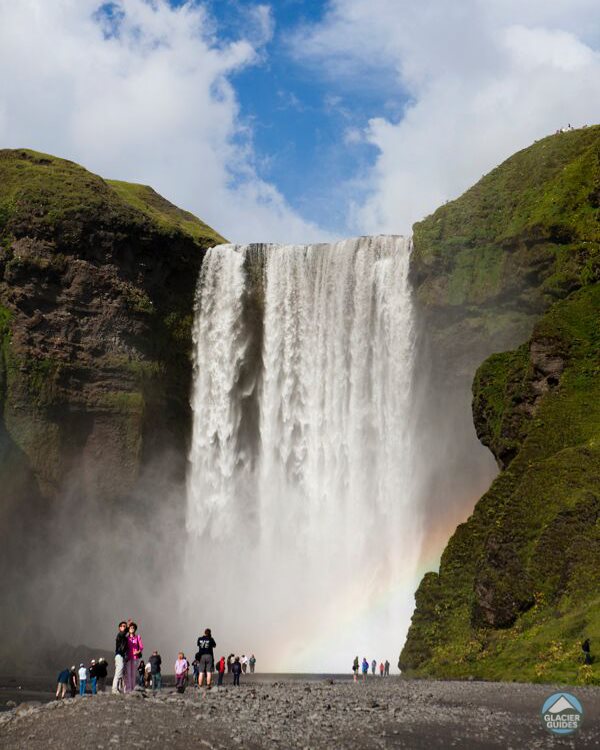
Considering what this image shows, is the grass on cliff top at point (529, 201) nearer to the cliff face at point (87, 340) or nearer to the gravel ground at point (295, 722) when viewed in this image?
the cliff face at point (87, 340)

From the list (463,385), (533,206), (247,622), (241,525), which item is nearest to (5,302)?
(241,525)

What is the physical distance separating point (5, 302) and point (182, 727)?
5333 cm

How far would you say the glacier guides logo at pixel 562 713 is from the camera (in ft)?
69.8

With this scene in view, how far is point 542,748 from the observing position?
19.0 m

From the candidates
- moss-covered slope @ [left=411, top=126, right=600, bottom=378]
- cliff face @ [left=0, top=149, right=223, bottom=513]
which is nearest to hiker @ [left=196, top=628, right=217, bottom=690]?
moss-covered slope @ [left=411, top=126, right=600, bottom=378]

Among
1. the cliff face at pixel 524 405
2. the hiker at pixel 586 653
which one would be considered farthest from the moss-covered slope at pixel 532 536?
the hiker at pixel 586 653

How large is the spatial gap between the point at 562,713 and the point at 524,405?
25.0m

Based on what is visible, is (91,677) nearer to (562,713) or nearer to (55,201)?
(562,713)

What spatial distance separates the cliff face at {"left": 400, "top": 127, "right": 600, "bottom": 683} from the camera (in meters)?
34.5

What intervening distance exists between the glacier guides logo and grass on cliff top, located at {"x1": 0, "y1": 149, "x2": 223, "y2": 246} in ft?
176

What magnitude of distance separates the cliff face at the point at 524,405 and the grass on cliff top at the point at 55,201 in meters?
24.0

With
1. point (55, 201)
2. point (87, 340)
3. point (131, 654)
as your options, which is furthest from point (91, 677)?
point (55, 201)

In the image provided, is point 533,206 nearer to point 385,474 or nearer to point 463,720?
point 385,474

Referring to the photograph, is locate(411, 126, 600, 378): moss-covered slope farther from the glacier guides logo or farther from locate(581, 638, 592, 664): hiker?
the glacier guides logo
